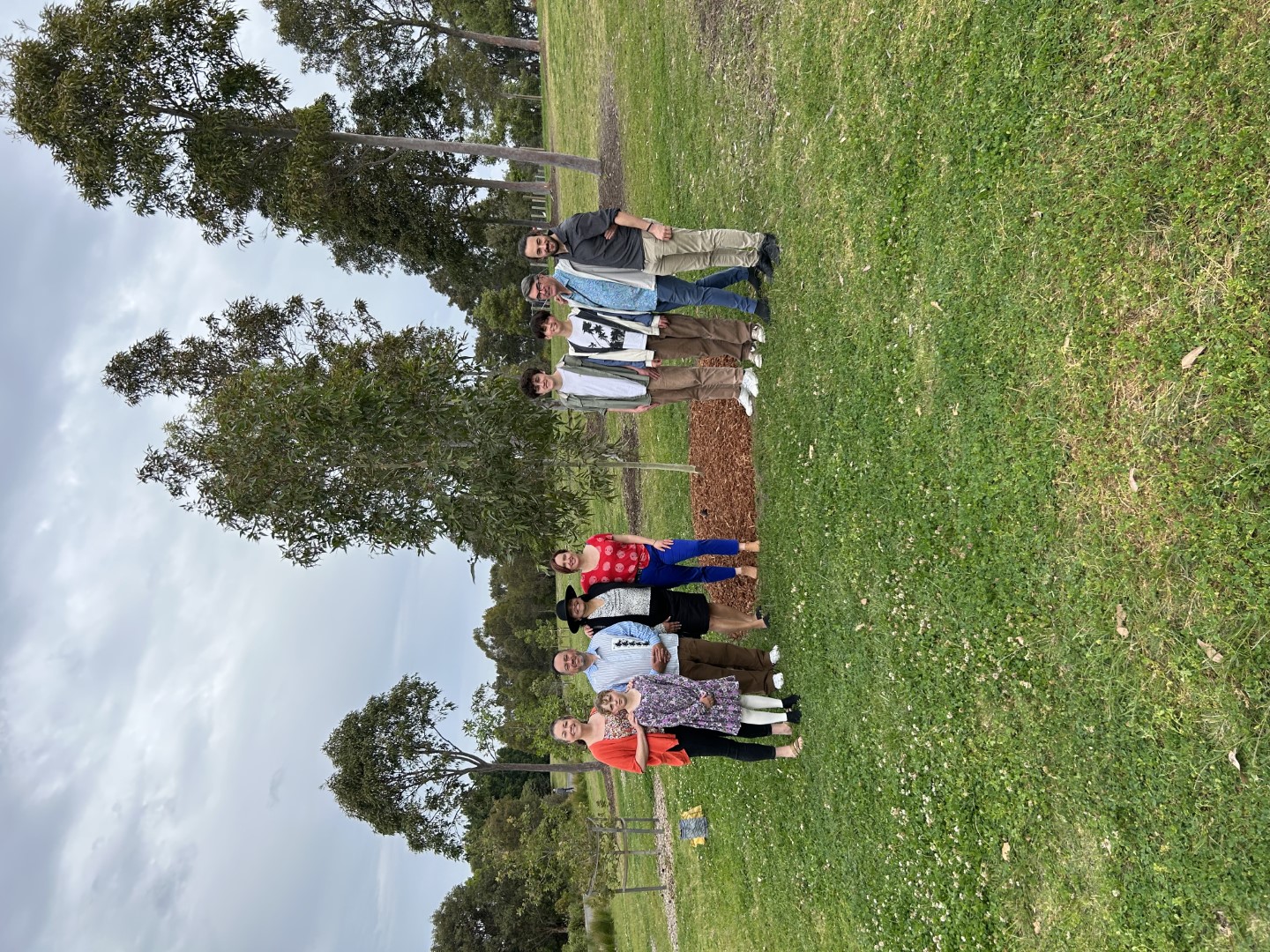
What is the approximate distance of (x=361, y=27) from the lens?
23.1 m

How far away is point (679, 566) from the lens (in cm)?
926

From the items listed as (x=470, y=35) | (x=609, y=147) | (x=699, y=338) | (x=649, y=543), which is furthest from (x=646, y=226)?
(x=470, y=35)

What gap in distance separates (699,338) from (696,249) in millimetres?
1304

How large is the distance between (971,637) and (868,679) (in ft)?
5.31

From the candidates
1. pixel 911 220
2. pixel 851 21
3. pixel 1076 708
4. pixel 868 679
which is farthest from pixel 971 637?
pixel 851 21

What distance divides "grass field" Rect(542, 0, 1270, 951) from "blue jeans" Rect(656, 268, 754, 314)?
0.64 metres

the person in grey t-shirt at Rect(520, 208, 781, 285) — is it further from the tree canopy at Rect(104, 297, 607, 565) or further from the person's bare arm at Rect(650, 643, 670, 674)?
the person's bare arm at Rect(650, 643, 670, 674)

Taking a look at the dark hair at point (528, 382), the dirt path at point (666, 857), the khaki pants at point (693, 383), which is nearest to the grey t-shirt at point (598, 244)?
the dark hair at point (528, 382)

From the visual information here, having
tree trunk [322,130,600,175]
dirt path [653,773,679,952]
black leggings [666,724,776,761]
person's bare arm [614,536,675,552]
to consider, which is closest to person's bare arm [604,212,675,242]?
person's bare arm [614,536,675,552]

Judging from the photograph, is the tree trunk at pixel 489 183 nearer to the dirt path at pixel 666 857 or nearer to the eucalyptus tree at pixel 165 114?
the eucalyptus tree at pixel 165 114

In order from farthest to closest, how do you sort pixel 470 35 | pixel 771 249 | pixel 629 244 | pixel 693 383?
pixel 470 35
pixel 693 383
pixel 771 249
pixel 629 244

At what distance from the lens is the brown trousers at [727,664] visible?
8625 millimetres

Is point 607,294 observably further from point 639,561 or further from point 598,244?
point 639,561

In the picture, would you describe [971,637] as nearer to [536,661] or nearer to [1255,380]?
[1255,380]
